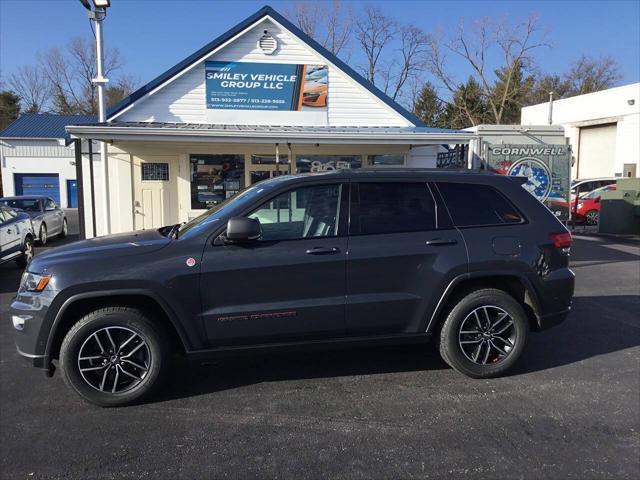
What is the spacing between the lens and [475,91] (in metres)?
46.7

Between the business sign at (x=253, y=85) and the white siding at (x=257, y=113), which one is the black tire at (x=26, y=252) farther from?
the business sign at (x=253, y=85)

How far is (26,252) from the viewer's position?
10.4m

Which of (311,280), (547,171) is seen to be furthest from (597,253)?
(311,280)

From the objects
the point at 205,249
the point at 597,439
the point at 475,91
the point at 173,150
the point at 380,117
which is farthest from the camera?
the point at 475,91

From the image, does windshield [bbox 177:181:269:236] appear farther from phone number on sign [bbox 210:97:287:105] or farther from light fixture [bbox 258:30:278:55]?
light fixture [bbox 258:30:278:55]

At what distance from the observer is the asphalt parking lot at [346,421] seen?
3.09 m

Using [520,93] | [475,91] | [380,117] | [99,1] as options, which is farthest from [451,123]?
[99,1]

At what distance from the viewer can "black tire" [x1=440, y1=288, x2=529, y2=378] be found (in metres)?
4.28

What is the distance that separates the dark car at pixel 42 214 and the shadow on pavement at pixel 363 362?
10955mm

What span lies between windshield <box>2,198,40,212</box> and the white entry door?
4219 mm

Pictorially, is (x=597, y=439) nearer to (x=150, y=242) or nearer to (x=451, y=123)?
(x=150, y=242)

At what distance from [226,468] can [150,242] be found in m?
1.82

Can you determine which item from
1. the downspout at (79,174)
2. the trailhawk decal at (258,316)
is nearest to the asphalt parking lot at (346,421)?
the trailhawk decal at (258,316)

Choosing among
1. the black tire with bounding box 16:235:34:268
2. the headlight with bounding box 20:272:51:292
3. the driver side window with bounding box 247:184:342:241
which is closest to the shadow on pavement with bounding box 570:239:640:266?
the driver side window with bounding box 247:184:342:241
